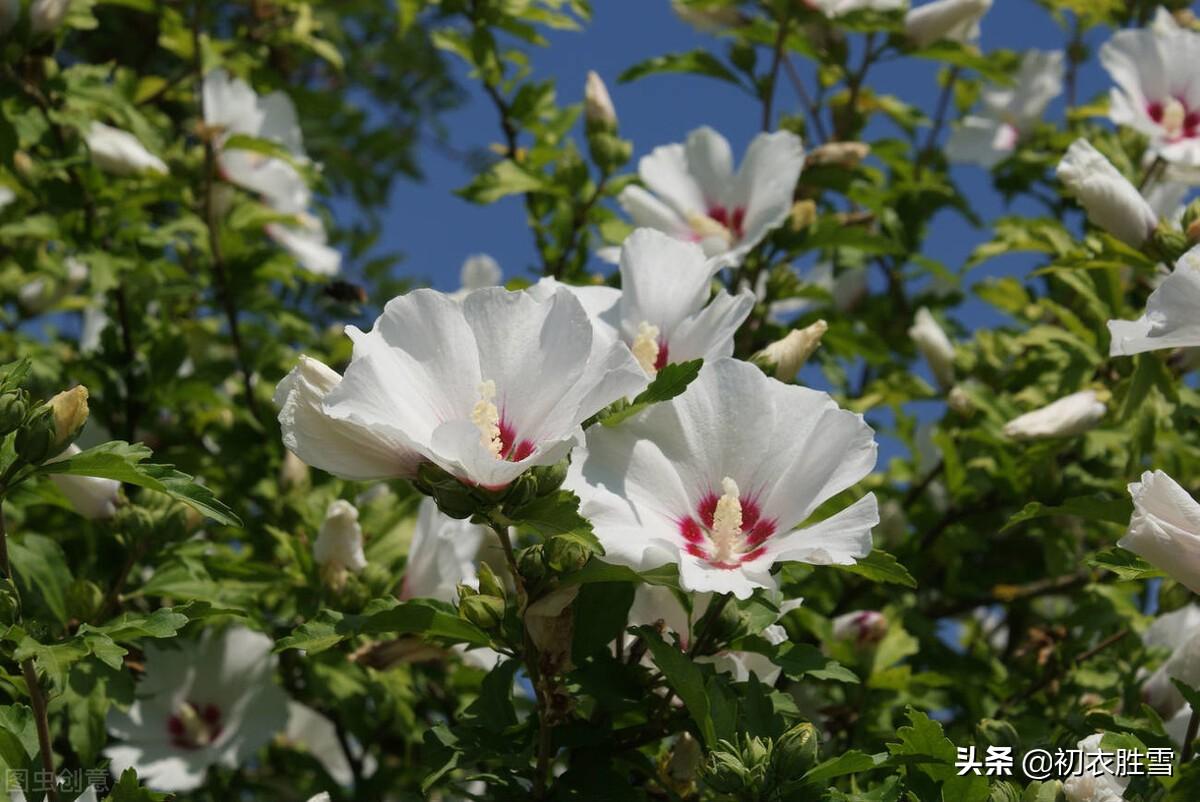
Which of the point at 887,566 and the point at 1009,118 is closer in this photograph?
the point at 887,566

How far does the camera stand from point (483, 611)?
1709 millimetres

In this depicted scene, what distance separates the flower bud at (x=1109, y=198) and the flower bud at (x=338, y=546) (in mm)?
1310

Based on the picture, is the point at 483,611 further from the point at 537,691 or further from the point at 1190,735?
the point at 1190,735

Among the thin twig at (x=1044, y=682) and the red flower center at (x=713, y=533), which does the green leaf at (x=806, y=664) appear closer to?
the red flower center at (x=713, y=533)

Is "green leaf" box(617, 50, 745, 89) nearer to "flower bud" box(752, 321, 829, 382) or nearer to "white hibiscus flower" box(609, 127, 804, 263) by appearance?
"white hibiscus flower" box(609, 127, 804, 263)

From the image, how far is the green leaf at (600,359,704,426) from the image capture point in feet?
5.27

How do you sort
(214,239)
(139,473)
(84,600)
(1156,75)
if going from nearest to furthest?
(139,473) < (84,600) < (1156,75) < (214,239)

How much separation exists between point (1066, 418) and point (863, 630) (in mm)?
508

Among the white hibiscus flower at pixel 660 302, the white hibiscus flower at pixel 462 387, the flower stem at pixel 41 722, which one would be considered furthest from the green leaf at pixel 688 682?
the flower stem at pixel 41 722

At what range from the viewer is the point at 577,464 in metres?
1.68

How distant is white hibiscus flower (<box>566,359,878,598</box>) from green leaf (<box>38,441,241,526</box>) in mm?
415

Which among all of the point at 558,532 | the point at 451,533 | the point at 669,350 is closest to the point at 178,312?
the point at 451,533

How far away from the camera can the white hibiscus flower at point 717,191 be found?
2668 millimetres

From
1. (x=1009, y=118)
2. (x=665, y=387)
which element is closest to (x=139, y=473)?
(x=665, y=387)
